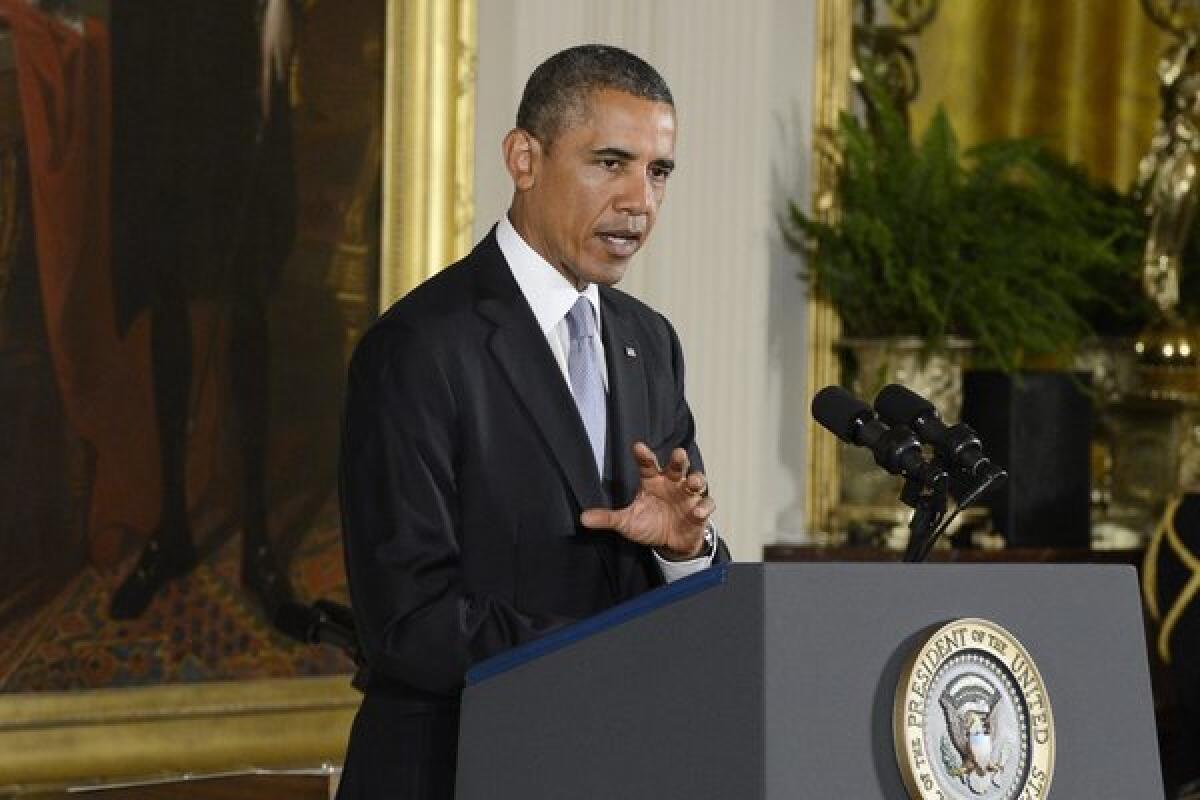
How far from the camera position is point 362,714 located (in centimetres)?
267

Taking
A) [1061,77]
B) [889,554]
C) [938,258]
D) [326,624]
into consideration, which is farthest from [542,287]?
[1061,77]

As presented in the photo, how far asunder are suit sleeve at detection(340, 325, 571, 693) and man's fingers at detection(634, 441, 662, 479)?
0.74 ft

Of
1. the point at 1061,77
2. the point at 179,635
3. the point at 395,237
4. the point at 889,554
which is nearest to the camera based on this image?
the point at 179,635

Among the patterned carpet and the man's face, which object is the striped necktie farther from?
the patterned carpet

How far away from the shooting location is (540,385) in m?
2.70

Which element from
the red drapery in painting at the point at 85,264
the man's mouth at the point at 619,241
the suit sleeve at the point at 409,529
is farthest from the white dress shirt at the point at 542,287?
the red drapery in painting at the point at 85,264

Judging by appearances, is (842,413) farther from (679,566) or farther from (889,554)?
(889,554)

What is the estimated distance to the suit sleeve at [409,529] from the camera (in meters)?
2.49

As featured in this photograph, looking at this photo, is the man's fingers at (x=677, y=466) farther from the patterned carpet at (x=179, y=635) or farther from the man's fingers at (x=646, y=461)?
the patterned carpet at (x=179, y=635)

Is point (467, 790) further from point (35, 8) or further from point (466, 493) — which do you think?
point (35, 8)

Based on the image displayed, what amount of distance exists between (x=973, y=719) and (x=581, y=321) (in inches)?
33.9

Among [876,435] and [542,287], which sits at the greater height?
[542,287]

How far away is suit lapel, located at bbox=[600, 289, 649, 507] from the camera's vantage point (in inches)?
109

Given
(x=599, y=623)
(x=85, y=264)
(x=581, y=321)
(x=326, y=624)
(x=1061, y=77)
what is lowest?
(x=326, y=624)
